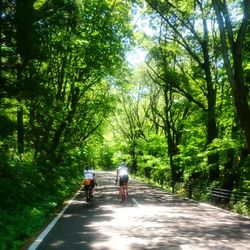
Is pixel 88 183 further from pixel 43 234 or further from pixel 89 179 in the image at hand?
pixel 43 234

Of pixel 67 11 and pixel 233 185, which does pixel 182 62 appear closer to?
pixel 233 185

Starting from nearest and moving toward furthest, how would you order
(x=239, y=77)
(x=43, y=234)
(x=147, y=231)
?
(x=43, y=234) < (x=147, y=231) < (x=239, y=77)

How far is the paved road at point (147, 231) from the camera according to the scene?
9094mm

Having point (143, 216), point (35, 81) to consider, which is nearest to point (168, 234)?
point (143, 216)

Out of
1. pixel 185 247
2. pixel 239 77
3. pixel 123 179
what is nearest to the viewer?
pixel 185 247

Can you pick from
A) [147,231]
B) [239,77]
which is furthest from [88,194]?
[239,77]

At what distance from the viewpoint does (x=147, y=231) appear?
11031mm

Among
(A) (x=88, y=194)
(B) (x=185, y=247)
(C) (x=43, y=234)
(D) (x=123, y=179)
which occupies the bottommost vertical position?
(B) (x=185, y=247)

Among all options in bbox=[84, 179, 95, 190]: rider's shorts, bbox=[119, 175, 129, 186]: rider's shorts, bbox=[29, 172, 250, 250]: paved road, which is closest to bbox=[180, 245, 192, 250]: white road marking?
bbox=[29, 172, 250, 250]: paved road

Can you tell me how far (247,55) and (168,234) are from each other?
11.6 metres

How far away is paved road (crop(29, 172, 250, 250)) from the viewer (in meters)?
9.09

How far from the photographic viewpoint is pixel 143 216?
47.4 ft

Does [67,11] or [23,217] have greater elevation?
[67,11]

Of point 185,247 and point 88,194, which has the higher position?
point 88,194
